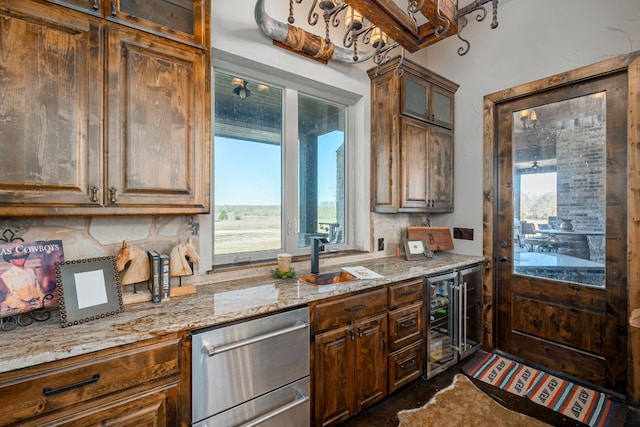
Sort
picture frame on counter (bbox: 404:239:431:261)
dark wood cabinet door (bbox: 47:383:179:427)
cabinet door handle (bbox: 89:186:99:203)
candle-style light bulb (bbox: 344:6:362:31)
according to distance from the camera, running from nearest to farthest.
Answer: dark wood cabinet door (bbox: 47:383:179:427) → cabinet door handle (bbox: 89:186:99:203) → candle-style light bulb (bbox: 344:6:362:31) → picture frame on counter (bbox: 404:239:431:261)

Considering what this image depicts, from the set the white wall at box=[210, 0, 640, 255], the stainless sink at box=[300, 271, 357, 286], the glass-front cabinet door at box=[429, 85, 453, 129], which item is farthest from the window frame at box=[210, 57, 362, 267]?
the glass-front cabinet door at box=[429, 85, 453, 129]

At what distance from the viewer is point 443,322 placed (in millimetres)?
2857

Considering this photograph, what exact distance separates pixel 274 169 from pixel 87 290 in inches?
63.1

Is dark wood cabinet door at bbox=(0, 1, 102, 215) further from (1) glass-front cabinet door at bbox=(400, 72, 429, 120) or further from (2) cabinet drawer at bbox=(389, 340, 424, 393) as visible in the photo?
(1) glass-front cabinet door at bbox=(400, 72, 429, 120)

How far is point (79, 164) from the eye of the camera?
55.1 inches

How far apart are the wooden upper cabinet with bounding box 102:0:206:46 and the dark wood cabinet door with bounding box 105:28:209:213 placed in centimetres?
6

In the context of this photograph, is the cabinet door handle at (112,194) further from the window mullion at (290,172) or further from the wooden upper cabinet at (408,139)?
the wooden upper cabinet at (408,139)

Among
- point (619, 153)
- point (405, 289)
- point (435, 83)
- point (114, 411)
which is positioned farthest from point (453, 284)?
point (114, 411)

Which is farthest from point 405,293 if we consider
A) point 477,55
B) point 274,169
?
point 477,55

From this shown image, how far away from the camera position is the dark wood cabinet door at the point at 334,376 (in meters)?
1.86

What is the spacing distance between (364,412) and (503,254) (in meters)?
2.10

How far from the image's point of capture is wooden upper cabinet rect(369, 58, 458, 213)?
2.86 meters

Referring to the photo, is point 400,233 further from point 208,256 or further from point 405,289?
point 208,256

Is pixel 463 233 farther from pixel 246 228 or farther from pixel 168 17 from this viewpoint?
pixel 168 17
